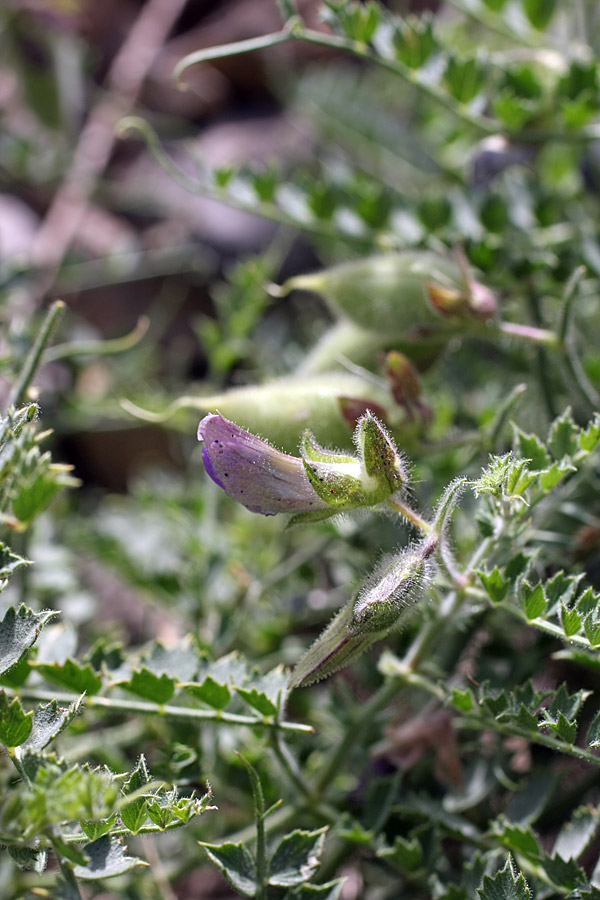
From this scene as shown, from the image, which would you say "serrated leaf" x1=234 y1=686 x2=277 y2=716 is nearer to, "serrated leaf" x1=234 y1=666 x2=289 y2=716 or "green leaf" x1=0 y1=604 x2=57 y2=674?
"serrated leaf" x1=234 y1=666 x2=289 y2=716

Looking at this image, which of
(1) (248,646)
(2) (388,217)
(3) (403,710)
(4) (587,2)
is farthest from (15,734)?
(4) (587,2)

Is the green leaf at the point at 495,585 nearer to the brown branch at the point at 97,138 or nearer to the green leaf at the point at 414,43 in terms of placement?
the green leaf at the point at 414,43

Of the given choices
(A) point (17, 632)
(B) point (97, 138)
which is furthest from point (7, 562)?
(B) point (97, 138)

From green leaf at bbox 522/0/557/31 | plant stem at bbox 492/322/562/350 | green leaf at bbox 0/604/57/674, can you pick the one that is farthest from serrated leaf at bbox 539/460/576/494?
green leaf at bbox 522/0/557/31

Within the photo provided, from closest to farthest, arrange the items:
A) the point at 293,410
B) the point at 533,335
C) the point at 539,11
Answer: the point at 293,410 < the point at 533,335 < the point at 539,11

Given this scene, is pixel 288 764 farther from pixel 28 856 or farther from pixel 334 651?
pixel 28 856
